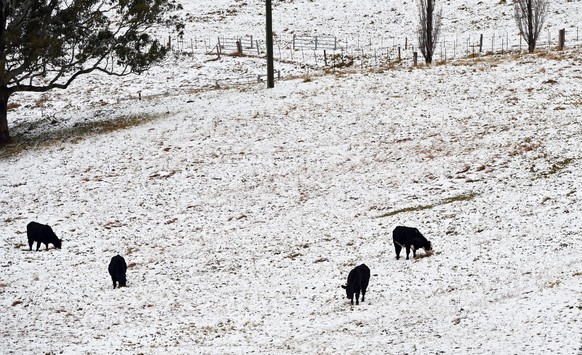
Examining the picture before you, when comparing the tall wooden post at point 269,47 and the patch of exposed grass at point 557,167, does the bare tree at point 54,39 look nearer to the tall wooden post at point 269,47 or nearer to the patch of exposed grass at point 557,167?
the tall wooden post at point 269,47

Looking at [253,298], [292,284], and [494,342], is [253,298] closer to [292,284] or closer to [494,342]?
[292,284]

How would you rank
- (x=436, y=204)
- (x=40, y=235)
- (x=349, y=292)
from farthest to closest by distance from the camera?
1. (x=436, y=204)
2. (x=40, y=235)
3. (x=349, y=292)

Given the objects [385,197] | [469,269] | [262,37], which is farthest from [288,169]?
[262,37]

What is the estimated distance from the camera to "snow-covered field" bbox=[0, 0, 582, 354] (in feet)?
51.2

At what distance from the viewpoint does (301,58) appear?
2286 inches

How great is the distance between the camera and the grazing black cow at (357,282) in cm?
1692

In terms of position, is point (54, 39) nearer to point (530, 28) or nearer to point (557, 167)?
point (557, 167)

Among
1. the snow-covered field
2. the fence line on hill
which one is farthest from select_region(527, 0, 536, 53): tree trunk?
the snow-covered field

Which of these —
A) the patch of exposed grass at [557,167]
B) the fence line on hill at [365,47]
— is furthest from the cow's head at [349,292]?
the fence line on hill at [365,47]

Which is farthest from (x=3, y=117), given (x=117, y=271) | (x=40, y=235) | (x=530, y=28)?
(x=530, y=28)

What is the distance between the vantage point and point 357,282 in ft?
55.7

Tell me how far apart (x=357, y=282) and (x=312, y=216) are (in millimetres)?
8240

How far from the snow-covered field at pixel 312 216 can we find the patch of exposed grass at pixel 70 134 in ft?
0.96

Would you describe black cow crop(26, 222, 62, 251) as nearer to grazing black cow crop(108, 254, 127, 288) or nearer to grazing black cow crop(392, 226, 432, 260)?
grazing black cow crop(108, 254, 127, 288)
